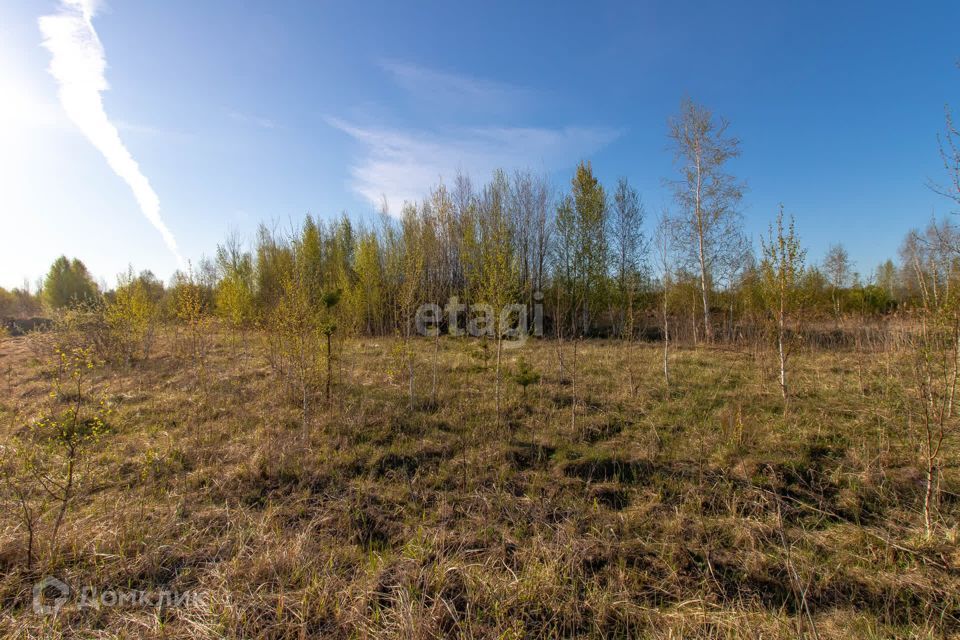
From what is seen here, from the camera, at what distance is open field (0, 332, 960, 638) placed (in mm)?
2795

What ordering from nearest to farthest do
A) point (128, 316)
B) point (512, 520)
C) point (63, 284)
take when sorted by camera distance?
point (512, 520)
point (128, 316)
point (63, 284)

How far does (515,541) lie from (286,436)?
4423 mm

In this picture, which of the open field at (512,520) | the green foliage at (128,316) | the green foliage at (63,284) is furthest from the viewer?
the green foliage at (63,284)

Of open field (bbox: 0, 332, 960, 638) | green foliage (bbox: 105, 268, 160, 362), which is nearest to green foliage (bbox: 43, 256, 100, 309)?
green foliage (bbox: 105, 268, 160, 362)

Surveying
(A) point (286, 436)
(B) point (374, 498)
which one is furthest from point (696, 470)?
(A) point (286, 436)

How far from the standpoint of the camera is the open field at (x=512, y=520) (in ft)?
9.17

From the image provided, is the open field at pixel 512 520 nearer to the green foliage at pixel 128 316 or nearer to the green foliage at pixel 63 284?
the green foliage at pixel 128 316

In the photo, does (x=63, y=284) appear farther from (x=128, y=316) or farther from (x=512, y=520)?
(x=512, y=520)

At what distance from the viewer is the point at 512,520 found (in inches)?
160

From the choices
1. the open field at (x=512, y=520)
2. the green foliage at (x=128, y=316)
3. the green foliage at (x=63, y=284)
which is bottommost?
the open field at (x=512, y=520)

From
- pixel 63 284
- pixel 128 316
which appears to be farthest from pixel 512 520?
pixel 63 284

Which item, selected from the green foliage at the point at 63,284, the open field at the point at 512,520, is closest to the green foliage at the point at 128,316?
the open field at the point at 512,520

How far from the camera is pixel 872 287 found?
21672mm

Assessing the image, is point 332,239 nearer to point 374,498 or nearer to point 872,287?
point 374,498
